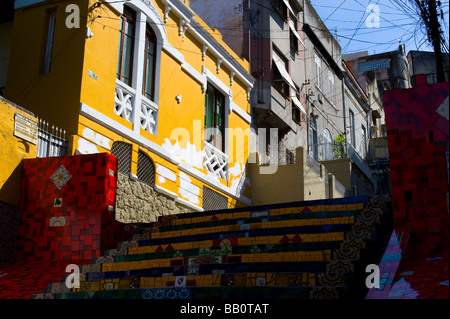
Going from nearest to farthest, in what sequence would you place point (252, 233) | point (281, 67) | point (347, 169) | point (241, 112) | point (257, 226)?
point (252, 233) < point (257, 226) < point (241, 112) < point (281, 67) < point (347, 169)

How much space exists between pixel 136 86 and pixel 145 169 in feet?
6.57

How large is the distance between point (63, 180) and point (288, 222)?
13.9 ft

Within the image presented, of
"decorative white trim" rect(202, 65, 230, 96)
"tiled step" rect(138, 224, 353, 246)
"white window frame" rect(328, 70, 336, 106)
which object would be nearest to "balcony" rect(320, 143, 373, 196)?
"white window frame" rect(328, 70, 336, 106)

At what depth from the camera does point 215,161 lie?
18078 millimetres

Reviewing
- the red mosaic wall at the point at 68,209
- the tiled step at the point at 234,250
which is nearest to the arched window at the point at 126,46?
the red mosaic wall at the point at 68,209

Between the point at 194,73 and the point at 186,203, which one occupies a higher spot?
the point at 194,73

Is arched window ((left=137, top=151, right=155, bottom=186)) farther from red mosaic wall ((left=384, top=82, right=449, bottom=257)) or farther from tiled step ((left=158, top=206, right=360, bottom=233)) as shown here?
red mosaic wall ((left=384, top=82, right=449, bottom=257))

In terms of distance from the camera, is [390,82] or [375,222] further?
[390,82]

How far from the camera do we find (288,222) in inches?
381

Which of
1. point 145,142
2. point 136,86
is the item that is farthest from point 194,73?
point 145,142

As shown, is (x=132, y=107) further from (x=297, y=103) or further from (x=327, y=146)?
(x=327, y=146)
